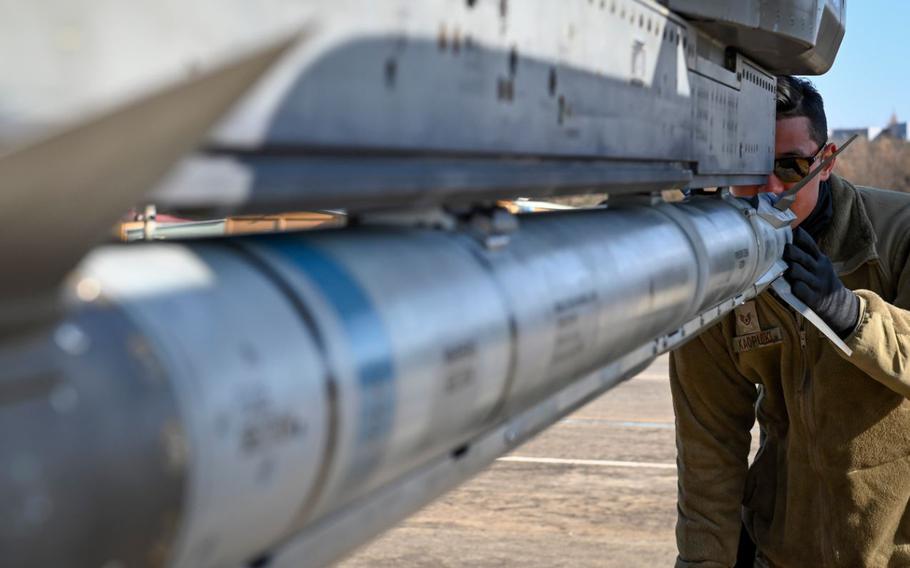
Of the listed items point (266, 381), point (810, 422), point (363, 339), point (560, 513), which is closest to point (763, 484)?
point (810, 422)

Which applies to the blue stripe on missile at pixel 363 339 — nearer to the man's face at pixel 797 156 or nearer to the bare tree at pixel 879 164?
the man's face at pixel 797 156

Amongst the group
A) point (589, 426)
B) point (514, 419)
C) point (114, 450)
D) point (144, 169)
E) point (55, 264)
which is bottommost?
point (589, 426)

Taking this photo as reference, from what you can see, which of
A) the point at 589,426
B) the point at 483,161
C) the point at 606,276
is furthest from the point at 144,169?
the point at 589,426

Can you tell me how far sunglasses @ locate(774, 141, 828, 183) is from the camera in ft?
17.5

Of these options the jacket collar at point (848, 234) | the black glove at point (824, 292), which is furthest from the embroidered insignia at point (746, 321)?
the black glove at point (824, 292)

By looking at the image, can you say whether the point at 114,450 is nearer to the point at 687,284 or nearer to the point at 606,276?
the point at 606,276

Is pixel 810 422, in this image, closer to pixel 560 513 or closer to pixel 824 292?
pixel 824 292

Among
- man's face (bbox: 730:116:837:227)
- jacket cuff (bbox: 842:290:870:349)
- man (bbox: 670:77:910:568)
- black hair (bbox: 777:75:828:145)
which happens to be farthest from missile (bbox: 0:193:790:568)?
black hair (bbox: 777:75:828:145)

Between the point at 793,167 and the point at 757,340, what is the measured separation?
94 centimetres

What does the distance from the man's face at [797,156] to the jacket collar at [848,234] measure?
0.12 m

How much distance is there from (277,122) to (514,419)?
3.45 ft

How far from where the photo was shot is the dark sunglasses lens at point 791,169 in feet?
17.6

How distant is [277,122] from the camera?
184 centimetres

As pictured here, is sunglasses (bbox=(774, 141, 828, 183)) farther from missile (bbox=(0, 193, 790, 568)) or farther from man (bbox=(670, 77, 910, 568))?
missile (bbox=(0, 193, 790, 568))
